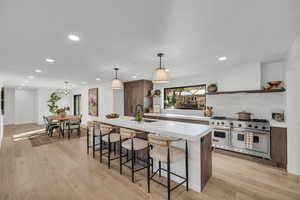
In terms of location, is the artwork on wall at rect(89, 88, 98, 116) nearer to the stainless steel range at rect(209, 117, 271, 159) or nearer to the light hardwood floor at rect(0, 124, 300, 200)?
the light hardwood floor at rect(0, 124, 300, 200)

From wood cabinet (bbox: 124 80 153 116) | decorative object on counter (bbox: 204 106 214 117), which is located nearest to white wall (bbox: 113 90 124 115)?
wood cabinet (bbox: 124 80 153 116)

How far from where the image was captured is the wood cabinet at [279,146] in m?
2.60

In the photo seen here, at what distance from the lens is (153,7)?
1317 millimetres

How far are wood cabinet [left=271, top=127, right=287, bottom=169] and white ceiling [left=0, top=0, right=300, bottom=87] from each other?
1.61 meters

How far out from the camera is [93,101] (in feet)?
23.4

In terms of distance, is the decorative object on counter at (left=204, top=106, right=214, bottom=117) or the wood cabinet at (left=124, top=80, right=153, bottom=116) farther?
the wood cabinet at (left=124, top=80, right=153, bottom=116)

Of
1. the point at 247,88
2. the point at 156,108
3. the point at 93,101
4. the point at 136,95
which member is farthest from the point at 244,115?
the point at 93,101

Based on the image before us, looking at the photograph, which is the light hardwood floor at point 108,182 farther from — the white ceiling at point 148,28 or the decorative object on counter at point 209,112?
the white ceiling at point 148,28

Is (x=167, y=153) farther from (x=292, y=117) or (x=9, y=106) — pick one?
(x=9, y=106)

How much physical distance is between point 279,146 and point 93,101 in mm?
7375

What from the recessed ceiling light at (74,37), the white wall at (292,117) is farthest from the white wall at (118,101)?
the white wall at (292,117)

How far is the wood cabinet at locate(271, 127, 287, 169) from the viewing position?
102 inches

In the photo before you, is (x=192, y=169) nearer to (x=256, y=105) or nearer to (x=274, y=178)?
(x=274, y=178)

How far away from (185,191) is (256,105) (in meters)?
2.96
